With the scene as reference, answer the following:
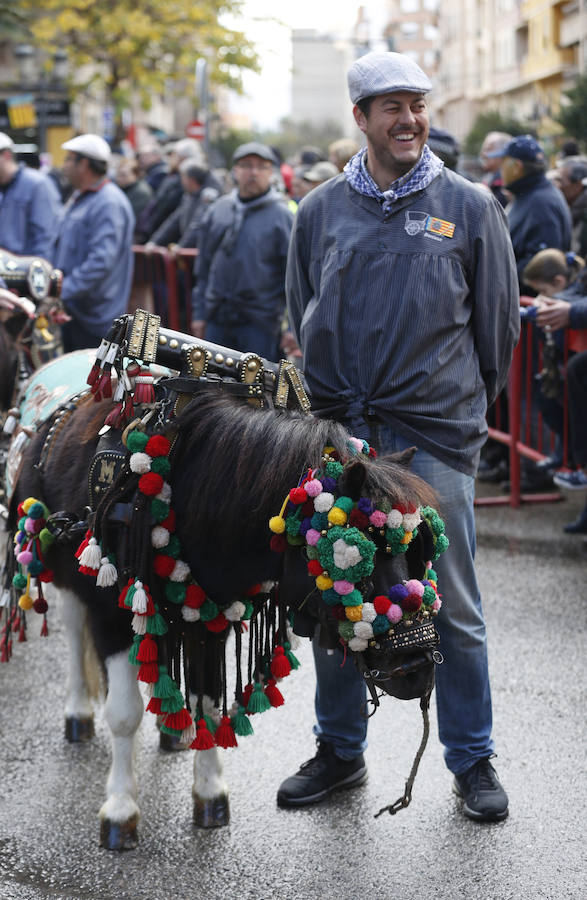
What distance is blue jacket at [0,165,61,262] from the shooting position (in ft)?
26.8

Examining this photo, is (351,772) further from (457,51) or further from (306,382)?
(457,51)

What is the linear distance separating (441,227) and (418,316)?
27cm

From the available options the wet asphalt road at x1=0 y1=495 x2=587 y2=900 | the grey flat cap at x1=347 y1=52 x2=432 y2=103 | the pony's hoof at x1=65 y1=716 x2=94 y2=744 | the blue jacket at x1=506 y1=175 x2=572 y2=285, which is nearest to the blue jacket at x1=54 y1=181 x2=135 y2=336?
the blue jacket at x1=506 y1=175 x2=572 y2=285

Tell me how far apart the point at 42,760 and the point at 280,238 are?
4162 mm

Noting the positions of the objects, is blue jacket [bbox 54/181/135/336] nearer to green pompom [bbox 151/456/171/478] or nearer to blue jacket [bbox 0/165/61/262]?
blue jacket [bbox 0/165/61/262]

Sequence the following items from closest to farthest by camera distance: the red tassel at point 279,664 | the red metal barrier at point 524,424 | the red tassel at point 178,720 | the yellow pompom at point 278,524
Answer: the yellow pompom at point 278,524 → the red tassel at point 178,720 → the red tassel at point 279,664 → the red metal barrier at point 524,424

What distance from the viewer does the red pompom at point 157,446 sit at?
2.98 m

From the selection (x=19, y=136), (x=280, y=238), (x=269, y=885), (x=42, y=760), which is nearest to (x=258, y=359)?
(x=269, y=885)

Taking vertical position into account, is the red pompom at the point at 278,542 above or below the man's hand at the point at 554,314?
above

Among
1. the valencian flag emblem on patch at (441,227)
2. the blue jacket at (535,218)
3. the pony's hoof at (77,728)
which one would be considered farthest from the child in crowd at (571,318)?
the pony's hoof at (77,728)

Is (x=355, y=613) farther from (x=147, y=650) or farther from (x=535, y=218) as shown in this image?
(x=535, y=218)

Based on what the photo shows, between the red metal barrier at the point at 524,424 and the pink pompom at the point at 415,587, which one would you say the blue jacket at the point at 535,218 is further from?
the pink pompom at the point at 415,587

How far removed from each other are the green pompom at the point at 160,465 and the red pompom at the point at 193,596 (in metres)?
0.34

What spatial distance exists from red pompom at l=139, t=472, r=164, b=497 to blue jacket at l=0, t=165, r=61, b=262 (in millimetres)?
5514
